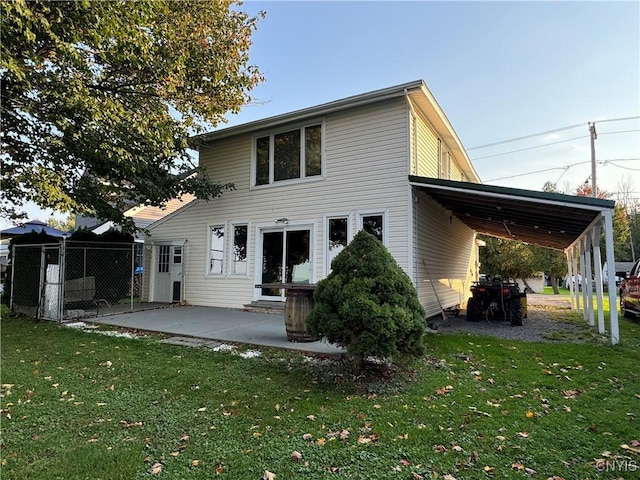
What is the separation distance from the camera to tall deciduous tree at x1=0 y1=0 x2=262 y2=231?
260 inches

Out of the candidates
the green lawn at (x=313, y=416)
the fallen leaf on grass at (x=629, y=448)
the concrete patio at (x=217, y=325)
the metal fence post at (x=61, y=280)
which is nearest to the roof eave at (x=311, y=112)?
the metal fence post at (x=61, y=280)

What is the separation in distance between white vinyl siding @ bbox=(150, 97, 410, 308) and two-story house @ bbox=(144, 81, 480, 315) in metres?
0.03

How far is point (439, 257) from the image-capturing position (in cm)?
1142

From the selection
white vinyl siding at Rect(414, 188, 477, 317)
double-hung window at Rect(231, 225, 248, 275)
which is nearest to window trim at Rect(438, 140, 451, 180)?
white vinyl siding at Rect(414, 188, 477, 317)

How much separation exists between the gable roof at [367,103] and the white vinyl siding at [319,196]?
32cm

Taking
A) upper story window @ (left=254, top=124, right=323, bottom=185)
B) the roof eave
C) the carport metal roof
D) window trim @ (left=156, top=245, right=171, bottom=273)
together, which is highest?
the roof eave

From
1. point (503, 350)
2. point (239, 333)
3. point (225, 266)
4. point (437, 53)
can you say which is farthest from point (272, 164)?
point (503, 350)

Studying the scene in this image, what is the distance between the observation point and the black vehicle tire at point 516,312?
30.7ft

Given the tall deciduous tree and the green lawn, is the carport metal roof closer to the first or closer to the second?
the green lawn

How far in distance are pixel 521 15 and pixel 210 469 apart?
12068 mm

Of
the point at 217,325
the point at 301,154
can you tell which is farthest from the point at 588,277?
the point at 217,325

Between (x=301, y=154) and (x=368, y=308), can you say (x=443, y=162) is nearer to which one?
(x=301, y=154)

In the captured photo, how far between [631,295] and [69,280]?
16.3 m

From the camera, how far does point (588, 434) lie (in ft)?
10.7
